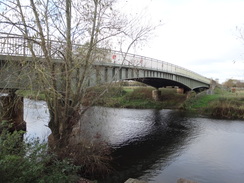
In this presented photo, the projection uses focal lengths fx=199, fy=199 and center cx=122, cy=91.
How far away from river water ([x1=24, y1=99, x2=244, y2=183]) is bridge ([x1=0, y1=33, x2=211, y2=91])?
1.38 m

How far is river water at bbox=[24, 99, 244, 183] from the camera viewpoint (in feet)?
31.4

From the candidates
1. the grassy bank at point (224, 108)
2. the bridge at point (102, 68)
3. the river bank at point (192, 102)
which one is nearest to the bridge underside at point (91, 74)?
the bridge at point (102, 68)

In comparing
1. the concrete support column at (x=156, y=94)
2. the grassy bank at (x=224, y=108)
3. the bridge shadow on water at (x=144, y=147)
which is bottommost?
the bridge shadow on water at (x=144, y=147)

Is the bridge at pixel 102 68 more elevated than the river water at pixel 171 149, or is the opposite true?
the bridge at pixel 102 68

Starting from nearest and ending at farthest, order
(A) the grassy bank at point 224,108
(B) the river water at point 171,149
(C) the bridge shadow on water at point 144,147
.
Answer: (B) the river water at point 171,149 < (C) the bridge shadow on water at point 144,147 < (A) the grassy bank at point 224,108

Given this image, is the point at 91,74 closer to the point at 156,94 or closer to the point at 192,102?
the point at 192,102

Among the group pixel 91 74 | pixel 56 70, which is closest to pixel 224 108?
pixel 91 74

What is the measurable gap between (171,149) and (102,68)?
7.25 meters

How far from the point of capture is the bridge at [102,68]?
279 inches

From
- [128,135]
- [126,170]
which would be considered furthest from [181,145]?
[126,170]

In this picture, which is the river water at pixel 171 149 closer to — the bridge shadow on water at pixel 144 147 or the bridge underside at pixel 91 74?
the bridge shadow on water at pixel 144 147

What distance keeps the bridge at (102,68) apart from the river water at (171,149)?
4.54ft

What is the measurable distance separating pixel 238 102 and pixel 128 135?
736 inches

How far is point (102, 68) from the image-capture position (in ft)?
38.9
